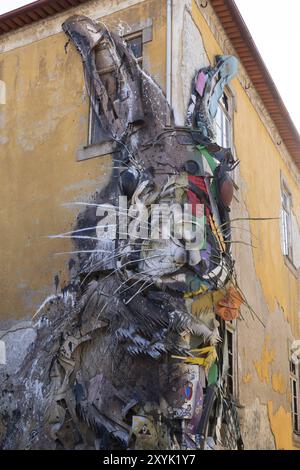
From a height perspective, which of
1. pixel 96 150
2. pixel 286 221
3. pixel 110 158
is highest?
pixel 286 221

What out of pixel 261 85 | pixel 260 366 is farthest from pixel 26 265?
pixel 261 85

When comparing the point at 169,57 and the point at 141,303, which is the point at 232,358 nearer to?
the point at 141,303

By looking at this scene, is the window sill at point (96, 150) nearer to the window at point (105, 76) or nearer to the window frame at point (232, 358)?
the window at point (105, 76)

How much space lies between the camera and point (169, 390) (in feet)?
29.0

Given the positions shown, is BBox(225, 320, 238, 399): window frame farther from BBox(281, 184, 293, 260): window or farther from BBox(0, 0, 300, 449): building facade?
BBox(281, 184, 293, 260): window

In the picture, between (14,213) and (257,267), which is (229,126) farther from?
(14,213)

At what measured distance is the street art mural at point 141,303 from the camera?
29.3 ft

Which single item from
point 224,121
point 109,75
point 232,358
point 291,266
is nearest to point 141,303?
point 232,358

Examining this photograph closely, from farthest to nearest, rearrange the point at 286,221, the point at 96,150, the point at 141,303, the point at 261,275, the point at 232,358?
the point at 286,221 → the point at 261,275 → the point at 232,358 → the point at 96,150 → the point at 141,303

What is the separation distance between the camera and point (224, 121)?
12.2 m

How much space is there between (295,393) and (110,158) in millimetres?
7285

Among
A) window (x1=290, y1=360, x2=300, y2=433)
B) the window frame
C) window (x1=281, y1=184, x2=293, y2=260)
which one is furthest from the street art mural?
window (x1=281, y1=184, x2=293, y2=260)

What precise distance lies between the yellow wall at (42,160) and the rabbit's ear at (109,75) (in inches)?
8.7

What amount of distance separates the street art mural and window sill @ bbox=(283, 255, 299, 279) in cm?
463
